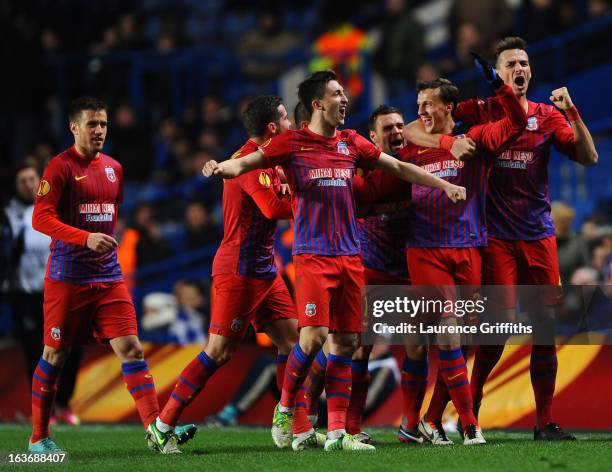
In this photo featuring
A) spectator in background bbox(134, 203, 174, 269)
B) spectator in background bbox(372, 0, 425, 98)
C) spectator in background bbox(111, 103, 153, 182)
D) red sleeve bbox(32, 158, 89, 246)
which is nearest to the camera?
red sleeve bbox(32, 158, 89, 246)

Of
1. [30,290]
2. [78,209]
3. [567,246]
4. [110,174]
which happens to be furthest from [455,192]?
[30,290]

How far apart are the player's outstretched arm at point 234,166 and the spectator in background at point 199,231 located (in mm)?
7218

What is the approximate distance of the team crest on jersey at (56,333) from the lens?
7.94 m

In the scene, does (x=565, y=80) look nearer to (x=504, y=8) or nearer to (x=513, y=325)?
(x=504, y=8)

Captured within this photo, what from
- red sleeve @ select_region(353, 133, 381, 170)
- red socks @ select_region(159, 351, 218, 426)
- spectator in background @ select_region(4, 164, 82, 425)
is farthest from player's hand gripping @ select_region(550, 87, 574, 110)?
spectator in background @ select_region(4, 164, 82, 425)

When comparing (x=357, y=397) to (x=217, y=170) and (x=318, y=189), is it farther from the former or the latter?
(x=217, y=170)

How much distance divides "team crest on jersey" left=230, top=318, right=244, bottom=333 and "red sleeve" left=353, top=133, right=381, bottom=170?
1.24m

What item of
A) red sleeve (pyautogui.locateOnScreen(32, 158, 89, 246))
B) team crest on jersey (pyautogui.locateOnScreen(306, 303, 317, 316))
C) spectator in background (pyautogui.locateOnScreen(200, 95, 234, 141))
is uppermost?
spectator in background (pyautogui.locateOnScreen(200, 95, 234, 141))

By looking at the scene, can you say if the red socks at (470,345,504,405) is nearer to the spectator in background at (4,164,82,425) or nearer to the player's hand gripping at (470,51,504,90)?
the player's hand gripping at (470,51,504,90)

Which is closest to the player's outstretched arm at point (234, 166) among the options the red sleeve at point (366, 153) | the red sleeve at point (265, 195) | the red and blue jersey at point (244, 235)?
the red sleeve at point (265, 195)

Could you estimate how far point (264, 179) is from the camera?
774 centimetres

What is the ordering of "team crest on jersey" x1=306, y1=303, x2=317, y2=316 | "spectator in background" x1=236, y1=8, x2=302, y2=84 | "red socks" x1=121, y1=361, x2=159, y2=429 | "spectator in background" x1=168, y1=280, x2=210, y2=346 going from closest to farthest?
"team crest on jersey" x1=306, y1=303, x2=317, y2=316
"red socks" x1=121, y1=361, x2=159, y2=429
"spectator in background" x1=168, y1=280, x2=210, y2=346
"spectator in background" x1=236, y1=8, x2=302, y2=84

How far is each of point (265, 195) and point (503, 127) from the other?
5.09 feet

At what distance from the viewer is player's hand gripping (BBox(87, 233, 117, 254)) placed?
7501mm
